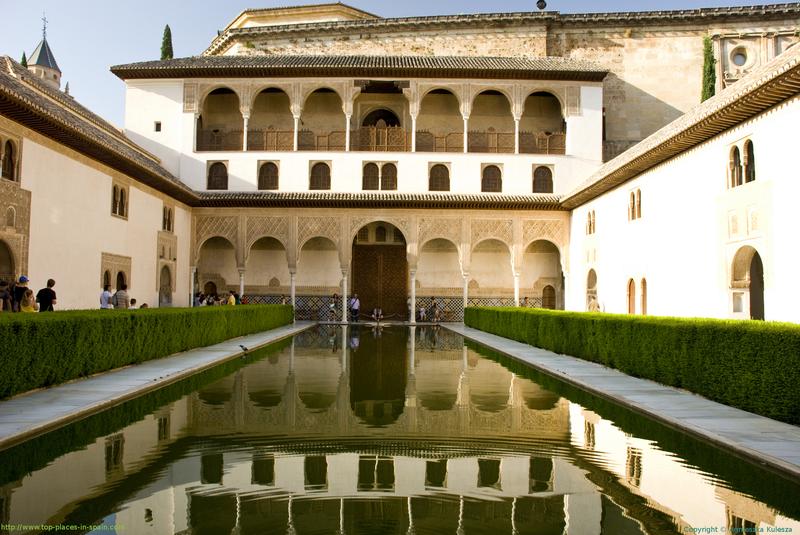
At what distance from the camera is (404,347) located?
16.0 meters

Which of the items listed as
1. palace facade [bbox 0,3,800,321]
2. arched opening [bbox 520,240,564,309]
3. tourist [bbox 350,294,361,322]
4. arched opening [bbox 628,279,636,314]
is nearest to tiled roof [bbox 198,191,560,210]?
palace facade [bbox 0,3,800,321]

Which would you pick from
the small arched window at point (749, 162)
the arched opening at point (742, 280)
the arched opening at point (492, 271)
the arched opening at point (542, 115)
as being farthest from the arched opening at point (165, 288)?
the small arched window at point (749, 162)

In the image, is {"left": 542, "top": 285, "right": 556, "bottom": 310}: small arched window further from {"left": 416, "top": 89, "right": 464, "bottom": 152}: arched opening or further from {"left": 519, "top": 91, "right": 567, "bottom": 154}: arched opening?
{"left": 416, "top": 89, "right": 464, "bottom": 152}: arched opening

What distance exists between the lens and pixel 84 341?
924 centimetres

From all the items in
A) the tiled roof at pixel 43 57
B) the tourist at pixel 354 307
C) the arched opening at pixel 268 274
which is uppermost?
the tiled roof at pixel 43 57

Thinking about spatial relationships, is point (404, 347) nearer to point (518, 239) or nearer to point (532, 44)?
point (518, 239)

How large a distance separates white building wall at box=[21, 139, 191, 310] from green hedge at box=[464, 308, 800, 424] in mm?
11018

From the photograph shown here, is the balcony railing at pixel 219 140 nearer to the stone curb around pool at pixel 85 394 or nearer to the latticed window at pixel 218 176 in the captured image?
the latticed window at pixel 218 176

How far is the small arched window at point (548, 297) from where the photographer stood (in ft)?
92.6

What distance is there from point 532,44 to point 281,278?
50.9 feet

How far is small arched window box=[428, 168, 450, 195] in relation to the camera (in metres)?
26.5

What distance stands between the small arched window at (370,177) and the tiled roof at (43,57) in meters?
46.1

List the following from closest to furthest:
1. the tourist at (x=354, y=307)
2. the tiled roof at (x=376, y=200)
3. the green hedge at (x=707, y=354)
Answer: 1. the green hedge at (x=707, y=354)
2. the tiled roof at (x=376, y=200)
3. the tourist at (x=354, y=307)

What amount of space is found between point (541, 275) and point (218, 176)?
13421mm
